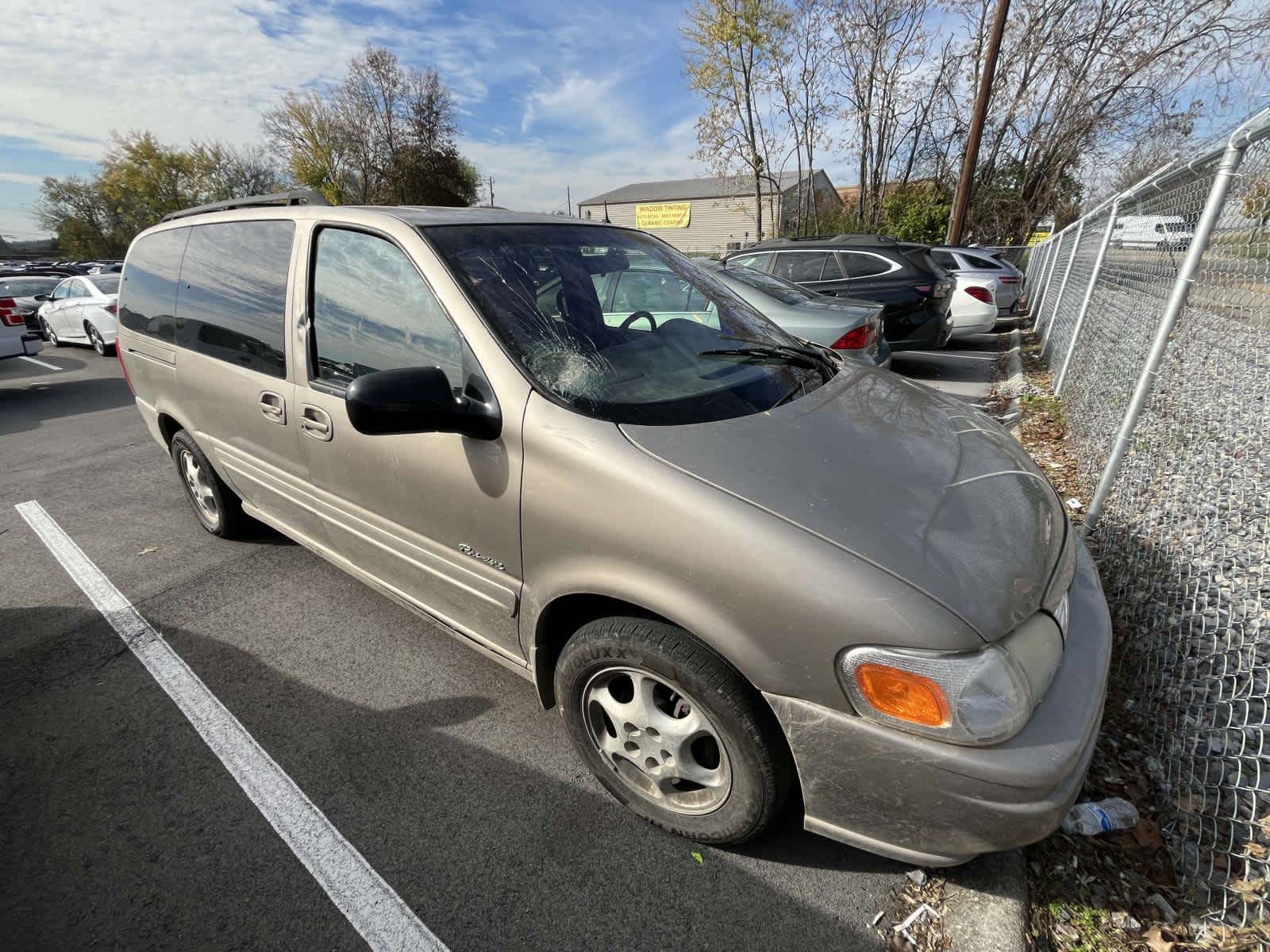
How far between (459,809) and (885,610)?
5.05ft

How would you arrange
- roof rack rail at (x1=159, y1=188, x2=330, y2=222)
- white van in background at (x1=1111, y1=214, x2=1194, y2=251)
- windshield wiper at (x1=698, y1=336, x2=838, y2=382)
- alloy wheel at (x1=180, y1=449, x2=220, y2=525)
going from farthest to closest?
alloy wheel at (x1=180, y1=449, x2=220, y2=525) → white van in background at (x1=1111, y1=214, x2=1194, y2=251) → roof rack rail at (x1=159, y1=188, x2=330, y2=222) → windshield wiper at (x1=698, y1=336, x2=838, y2=382)

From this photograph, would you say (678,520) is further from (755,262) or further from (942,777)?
(755,262)

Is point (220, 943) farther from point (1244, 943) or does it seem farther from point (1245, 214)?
point (1245, 214)

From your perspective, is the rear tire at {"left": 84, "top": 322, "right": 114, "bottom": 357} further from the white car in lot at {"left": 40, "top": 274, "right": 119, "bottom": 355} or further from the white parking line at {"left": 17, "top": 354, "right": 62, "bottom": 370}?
the white parking line at {"left": 17, "top": 354, "right": 62, "bottom": 370}

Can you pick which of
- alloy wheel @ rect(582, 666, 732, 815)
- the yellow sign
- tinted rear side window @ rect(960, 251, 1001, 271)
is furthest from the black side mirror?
the yellow sign

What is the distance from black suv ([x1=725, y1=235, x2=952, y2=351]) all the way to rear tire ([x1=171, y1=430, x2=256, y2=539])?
5.78m

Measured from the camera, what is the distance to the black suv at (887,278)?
7.68m

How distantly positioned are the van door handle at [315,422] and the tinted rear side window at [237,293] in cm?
24

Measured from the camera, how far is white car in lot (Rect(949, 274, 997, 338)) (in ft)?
32.4

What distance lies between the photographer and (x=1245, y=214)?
2.41m

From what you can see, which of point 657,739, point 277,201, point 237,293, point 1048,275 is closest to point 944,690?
point 657,739

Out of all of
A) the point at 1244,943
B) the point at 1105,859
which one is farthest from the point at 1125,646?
the point at 1244,943

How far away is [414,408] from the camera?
5.87 ft

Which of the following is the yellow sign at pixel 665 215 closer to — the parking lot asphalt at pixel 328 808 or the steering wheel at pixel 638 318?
the steering wheel at pixel 638 318
